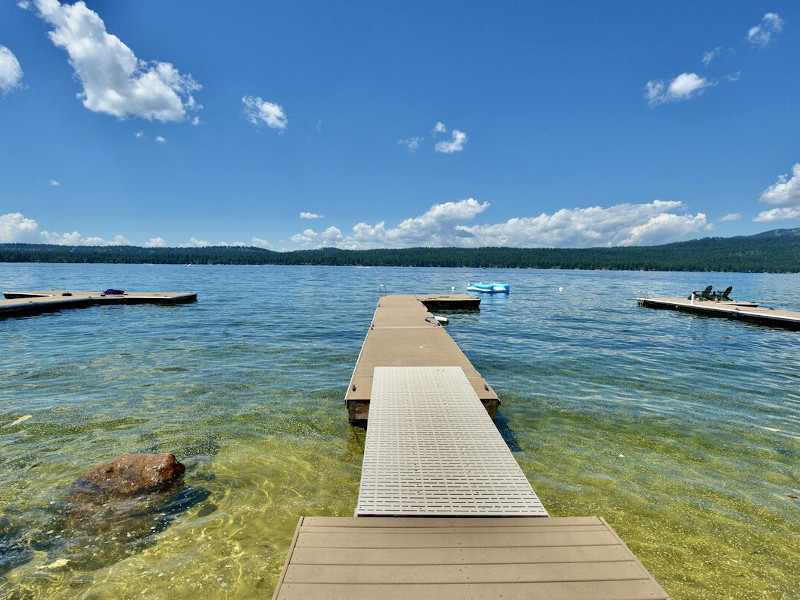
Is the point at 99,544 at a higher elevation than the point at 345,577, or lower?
lower

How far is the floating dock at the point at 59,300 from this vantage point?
26016 millimetres

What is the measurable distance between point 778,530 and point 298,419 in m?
9.11

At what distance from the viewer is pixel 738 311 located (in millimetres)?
27531

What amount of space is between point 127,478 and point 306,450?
3.09 m

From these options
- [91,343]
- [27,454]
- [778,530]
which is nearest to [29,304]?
[91,343]

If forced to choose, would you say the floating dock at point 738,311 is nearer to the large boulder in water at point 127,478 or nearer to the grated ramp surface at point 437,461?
the grated ramp surface at point 437,461

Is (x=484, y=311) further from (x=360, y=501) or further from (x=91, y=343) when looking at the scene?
(x=360, y=501)

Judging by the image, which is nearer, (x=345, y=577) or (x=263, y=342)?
(x=345, y=577)

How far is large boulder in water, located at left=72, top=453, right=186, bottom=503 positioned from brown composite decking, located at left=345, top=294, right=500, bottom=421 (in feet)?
11.8

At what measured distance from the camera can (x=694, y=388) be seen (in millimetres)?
12383

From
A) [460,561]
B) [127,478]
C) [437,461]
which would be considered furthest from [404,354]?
[460,561]

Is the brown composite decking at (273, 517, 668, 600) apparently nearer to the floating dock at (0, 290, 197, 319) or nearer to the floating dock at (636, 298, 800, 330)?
the floating dock at (636, 298, 800, 330)

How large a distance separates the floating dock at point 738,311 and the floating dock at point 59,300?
43.1 m

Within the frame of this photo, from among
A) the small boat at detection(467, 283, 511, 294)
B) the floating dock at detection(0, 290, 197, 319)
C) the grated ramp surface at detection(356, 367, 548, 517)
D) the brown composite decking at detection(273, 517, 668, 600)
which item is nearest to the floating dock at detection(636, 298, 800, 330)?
the small boat at detection(467, 283, 511, 294)
